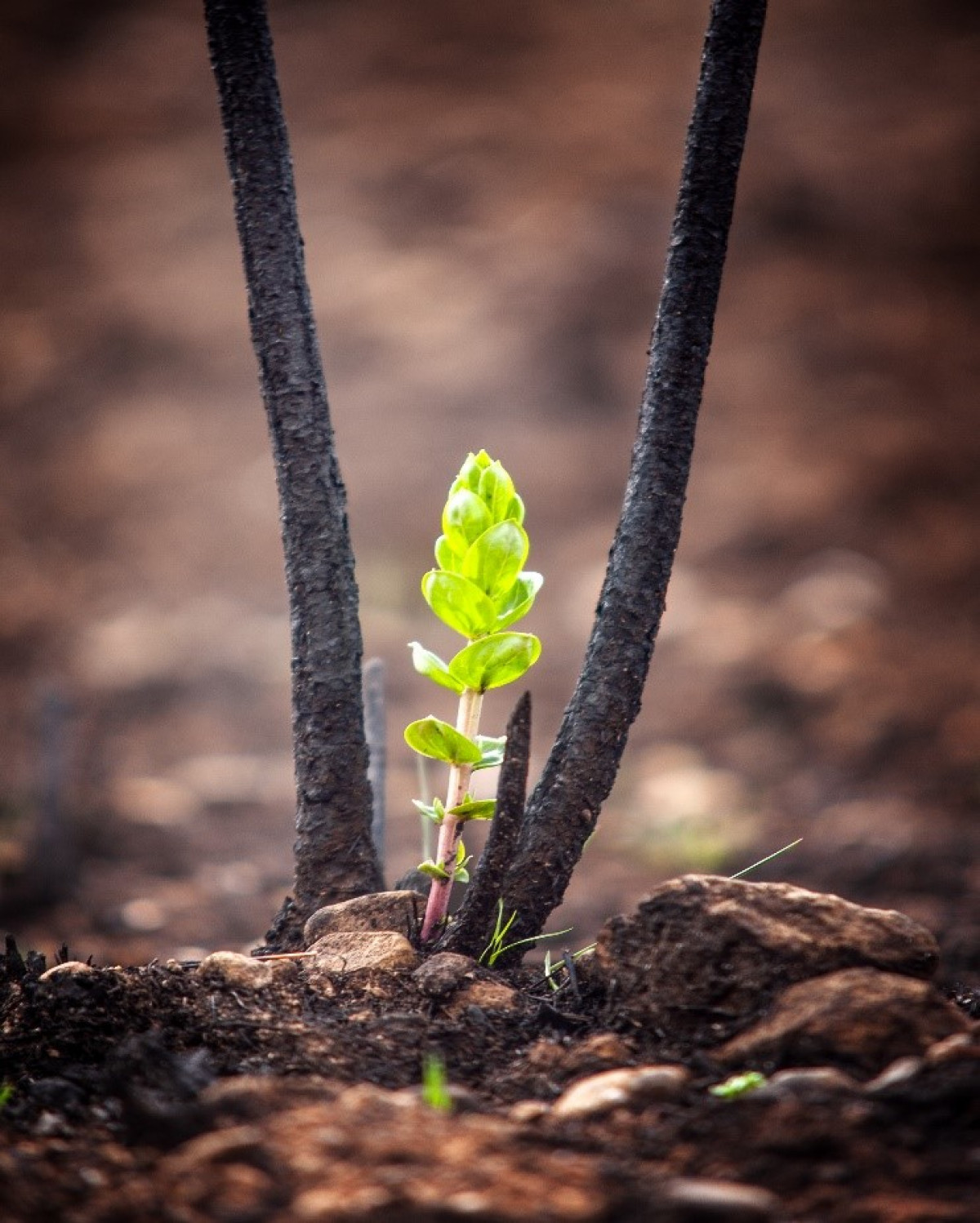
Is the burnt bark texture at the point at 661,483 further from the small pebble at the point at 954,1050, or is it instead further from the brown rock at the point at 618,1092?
the small pebble at the point at 954,1050

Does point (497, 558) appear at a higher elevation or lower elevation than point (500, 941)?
higher

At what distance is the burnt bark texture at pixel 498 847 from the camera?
2.08 meters

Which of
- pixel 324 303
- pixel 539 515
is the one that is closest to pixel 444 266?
pixel 324 303

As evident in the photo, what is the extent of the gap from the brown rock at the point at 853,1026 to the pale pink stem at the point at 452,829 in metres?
0.71

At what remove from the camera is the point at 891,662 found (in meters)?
7.49

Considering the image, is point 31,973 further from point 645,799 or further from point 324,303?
point 324,303

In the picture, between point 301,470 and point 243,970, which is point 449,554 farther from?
point 243,970

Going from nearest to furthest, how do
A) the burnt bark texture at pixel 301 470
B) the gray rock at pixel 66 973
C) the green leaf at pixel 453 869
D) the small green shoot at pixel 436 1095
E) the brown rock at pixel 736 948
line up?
the small green shoot at pixel 436 1095 < the brown rock at pixel 736 948 < the gray rock at pixel 66 973 < the green leaf at pixel 453 869 < the burnt bark texture at pixel 301 470

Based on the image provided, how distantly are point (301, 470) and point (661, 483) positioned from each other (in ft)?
2.57

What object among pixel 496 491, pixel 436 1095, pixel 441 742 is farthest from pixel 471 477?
pixel 436 1095

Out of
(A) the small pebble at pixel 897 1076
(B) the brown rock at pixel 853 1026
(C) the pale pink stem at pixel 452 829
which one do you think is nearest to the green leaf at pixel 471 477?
(C) the pale pink stem at pixel 452 829

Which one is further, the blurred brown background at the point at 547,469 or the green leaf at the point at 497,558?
the blurred brown background at the point at 547,469

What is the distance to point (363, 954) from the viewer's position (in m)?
2.13

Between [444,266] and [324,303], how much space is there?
4.20 feet
